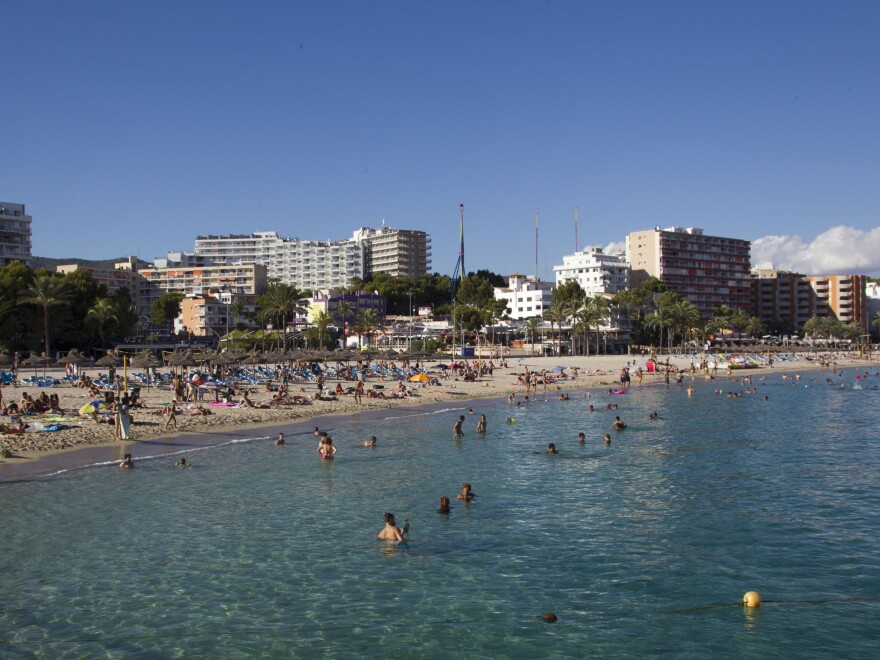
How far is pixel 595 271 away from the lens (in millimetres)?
Answer: 143625

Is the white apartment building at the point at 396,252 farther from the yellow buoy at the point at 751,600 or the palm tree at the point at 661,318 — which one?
the yellow buoy at the point at 751,600

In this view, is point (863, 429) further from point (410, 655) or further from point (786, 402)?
point (410, 655)

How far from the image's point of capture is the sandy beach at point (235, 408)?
2761 centimetres

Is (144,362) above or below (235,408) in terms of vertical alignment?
above

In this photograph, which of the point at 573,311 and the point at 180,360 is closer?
the point at 180,360

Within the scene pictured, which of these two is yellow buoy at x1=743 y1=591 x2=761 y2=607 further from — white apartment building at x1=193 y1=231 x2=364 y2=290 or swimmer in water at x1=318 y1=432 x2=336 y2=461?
white apartment building at x1=193 y1=231 x2=364 y2=290

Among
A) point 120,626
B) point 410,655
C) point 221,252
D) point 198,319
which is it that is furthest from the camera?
point 221,252

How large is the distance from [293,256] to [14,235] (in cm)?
9602

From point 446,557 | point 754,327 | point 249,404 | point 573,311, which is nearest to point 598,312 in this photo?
point 573,311

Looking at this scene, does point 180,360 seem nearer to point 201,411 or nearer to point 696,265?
point 201,411

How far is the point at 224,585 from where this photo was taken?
1387 centimetres

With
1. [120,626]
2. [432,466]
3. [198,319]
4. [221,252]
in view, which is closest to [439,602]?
[120,626]

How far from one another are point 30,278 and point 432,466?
60835 mm

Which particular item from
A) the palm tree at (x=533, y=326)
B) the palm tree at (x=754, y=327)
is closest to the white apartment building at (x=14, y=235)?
the palm tree at (x=533, y=326)
